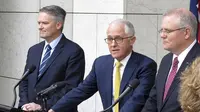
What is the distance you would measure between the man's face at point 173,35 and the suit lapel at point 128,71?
580 mm

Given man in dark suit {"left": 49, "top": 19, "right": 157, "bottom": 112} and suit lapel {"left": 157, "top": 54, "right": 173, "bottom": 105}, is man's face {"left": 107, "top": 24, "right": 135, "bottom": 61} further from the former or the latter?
suit lapel {"left": 157, "top": 54, "right": 173, "bottom": 105}

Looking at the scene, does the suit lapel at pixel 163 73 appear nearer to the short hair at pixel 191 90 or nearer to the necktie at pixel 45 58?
the short hair at pixel 191 90

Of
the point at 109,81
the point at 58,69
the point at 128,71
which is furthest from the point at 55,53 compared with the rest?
the point at 128,71

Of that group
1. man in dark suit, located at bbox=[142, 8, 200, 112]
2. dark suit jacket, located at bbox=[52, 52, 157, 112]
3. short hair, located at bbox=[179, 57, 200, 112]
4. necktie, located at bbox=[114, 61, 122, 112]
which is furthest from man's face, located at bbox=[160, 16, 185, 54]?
short hair, located at bbox=[179, 57, 200, 112]

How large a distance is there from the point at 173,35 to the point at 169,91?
458 millimetres

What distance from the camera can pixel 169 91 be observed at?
177 inches

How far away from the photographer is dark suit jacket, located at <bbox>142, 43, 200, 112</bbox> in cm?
443

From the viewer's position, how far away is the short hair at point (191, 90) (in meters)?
3.00

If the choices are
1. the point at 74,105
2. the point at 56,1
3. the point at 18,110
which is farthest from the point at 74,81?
the point at 56,1

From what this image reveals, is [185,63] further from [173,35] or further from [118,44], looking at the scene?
[118,44]

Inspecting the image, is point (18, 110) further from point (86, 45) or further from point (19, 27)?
point (19, 27)

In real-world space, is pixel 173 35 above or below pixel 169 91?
above

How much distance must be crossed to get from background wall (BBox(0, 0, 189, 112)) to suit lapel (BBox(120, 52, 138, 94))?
223 cm

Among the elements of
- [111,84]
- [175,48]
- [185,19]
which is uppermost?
[185,19]
